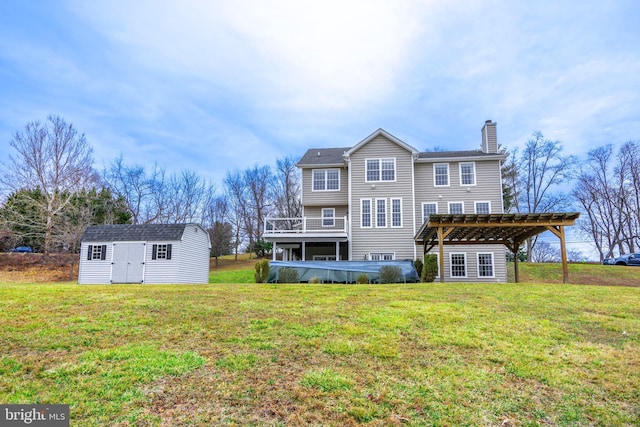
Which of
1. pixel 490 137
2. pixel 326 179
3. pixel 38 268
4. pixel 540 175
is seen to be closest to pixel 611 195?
pixel 540 175

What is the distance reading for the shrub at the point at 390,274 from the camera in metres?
15.0

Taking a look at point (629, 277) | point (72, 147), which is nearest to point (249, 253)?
point (72, 147)

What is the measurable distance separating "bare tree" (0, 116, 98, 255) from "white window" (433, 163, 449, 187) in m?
25.0

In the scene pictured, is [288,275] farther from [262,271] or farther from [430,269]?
[430,269]

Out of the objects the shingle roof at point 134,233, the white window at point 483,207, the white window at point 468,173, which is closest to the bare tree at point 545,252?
the white window at point 483,207

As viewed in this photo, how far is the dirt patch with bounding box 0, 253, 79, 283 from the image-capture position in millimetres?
23312

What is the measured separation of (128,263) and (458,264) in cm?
1728

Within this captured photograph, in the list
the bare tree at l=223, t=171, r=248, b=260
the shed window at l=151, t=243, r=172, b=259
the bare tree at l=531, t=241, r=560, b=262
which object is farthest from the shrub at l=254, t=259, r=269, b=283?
the bare tree at l=531, t=241, r=560, b=262

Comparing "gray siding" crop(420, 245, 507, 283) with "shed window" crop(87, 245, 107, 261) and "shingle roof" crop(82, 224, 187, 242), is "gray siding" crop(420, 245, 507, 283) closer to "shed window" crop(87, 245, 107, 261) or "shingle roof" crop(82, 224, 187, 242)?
"shingle roof" crop(82, 224, 187, 242)

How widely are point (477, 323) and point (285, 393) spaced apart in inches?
154

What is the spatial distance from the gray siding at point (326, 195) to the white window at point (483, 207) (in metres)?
7.39

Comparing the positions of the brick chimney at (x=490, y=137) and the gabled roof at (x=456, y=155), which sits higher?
the brick chimney at (x=490, y=137)

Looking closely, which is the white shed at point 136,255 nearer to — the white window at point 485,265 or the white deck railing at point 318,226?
the white deck railing at point 318,226

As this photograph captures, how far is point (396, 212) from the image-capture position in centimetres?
2064
